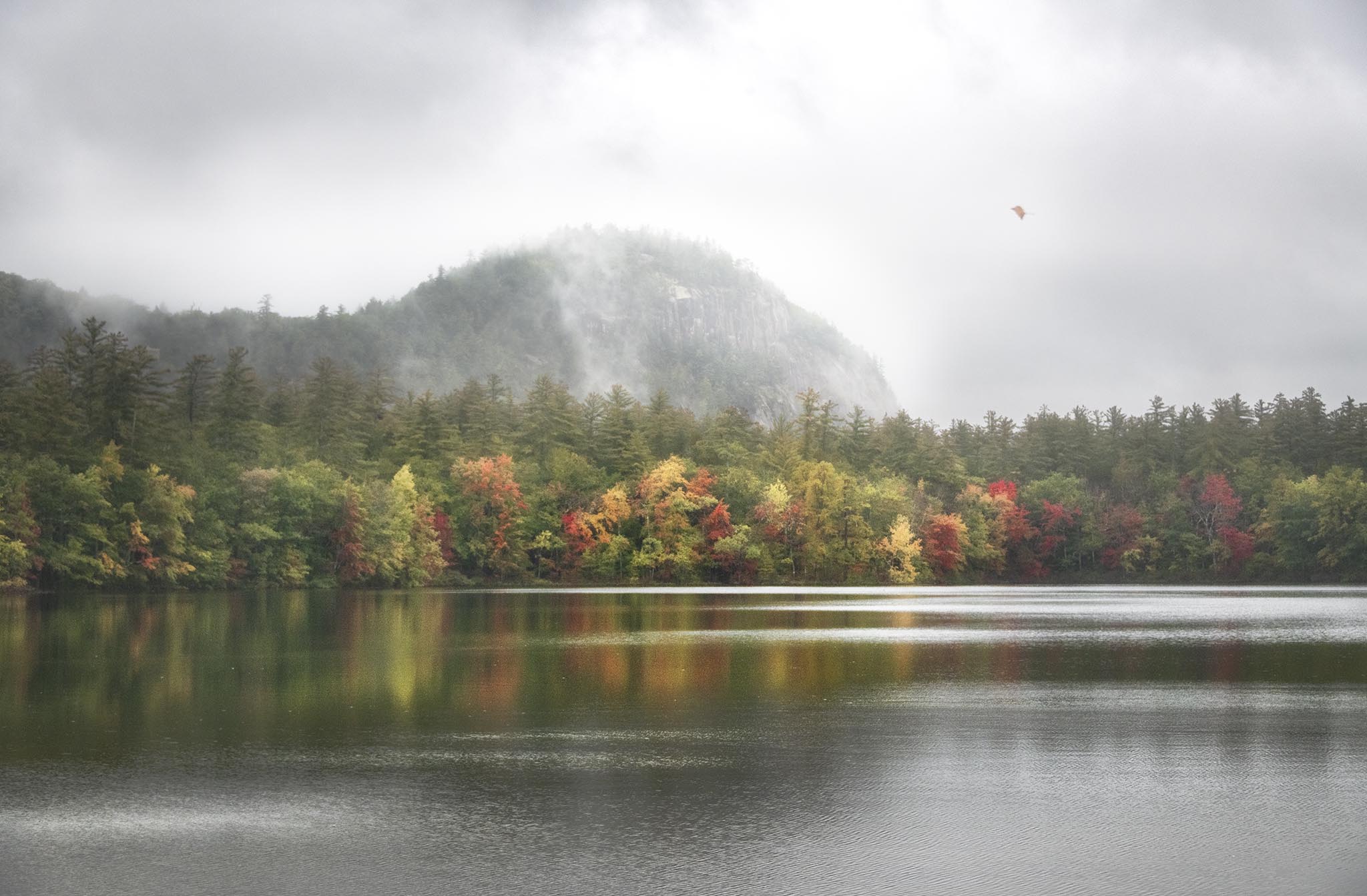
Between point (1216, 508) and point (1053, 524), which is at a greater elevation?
point (1216, 508)

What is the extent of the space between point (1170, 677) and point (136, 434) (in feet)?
242

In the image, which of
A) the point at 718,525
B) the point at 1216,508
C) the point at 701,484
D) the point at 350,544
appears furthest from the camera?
the point at 1216,508

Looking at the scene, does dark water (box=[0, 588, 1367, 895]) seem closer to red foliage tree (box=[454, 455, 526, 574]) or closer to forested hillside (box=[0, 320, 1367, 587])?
forested hillside (box=[0, 320, 1367, 587])

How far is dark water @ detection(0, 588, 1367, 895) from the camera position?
9883mm

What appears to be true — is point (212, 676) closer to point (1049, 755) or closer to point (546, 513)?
point (1049, 755)

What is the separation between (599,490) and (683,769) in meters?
90.7

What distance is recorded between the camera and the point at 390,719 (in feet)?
59.9

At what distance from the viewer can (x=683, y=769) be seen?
1408cm

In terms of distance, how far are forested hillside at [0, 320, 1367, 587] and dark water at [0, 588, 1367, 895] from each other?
47625 mm

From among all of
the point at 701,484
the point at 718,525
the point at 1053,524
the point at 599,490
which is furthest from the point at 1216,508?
the point at 599,490

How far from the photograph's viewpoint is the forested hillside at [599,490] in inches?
2928

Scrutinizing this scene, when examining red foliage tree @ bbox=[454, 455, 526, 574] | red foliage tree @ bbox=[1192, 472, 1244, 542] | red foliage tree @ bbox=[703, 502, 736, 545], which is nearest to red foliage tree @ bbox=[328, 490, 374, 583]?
red foliage tree @ bbox=[454, 455, 526, 574]

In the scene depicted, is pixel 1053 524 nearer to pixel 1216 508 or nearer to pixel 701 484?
pixel 1216 508

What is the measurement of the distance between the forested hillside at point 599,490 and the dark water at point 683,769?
1875 inches
